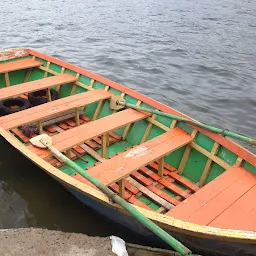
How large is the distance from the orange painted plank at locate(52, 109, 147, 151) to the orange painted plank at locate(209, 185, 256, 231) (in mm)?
2565

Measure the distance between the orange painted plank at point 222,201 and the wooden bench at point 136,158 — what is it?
3.75ft

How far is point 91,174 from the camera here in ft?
16.0

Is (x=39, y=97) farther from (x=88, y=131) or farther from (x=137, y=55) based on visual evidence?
(x=137, y=55)

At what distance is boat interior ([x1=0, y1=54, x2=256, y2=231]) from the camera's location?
4551mm

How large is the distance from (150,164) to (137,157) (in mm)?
1074

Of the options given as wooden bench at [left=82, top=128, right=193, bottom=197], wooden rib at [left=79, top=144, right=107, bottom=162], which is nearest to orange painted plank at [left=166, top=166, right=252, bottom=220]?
wooden bench at [left=82, top=128, right=193, bottom=197]

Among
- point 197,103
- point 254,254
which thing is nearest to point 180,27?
point 197,103

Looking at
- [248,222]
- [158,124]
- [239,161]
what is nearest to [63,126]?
[158,124]

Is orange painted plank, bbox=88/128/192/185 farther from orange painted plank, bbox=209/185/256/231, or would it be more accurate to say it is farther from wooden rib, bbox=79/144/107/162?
orange painted plank, bbox=209/185/256/231

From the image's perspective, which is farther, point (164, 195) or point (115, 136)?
point (115, 136)

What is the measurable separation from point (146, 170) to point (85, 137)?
52.0 inches

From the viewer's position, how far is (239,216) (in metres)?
4.30

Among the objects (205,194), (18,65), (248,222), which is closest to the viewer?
(248,222)

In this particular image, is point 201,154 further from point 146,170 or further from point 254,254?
point 254,254
